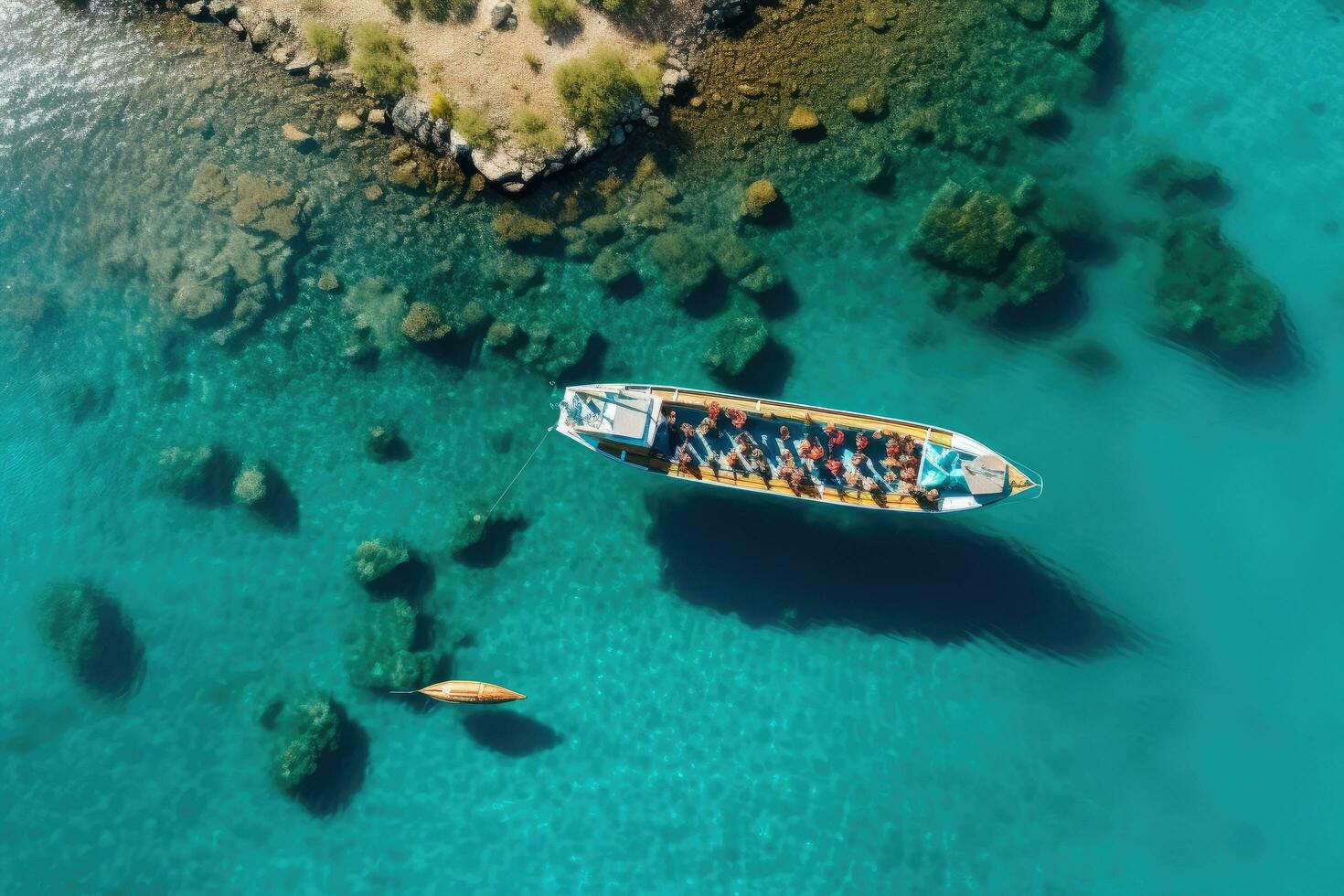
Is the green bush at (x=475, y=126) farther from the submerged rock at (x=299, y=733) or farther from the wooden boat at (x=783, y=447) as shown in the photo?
the submerged rock at (x=299, y=733)

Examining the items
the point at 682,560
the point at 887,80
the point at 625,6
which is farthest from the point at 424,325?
the point at 887,80

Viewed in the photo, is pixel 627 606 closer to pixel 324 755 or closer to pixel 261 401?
pixel 324 755

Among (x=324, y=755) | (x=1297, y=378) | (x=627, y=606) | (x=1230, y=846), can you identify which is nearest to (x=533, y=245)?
(x=627, y=606)

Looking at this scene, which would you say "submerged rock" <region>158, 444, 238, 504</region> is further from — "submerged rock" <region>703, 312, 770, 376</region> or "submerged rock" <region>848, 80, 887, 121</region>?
"submerged rock" <region>848, 80, 887, 121</region>

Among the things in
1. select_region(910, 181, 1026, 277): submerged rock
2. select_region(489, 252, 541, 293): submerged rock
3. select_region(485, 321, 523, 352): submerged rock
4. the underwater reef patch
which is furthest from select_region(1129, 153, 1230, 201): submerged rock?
the underwater reef patch

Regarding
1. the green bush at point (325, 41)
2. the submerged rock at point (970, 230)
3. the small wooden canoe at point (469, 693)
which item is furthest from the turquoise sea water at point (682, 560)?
the green bush at point (325, 41)

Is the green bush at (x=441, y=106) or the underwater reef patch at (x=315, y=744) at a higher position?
the green bush at (x=441, y=106)

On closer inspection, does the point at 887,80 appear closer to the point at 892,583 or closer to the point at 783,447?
the point at 783,447
